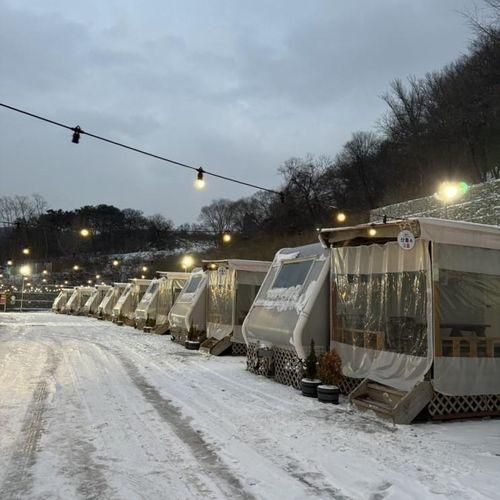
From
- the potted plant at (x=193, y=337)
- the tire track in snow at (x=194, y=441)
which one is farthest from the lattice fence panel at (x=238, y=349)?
the tire track in snow at (x=194, y=441)

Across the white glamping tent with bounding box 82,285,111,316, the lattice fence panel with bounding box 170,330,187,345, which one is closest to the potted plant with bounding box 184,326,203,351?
the lattice fence panel with bounding box 170,330,187,345

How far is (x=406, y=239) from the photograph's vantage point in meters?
7.43

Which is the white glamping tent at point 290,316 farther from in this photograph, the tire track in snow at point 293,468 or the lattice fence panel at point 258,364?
the tire track in snow at point 293,468

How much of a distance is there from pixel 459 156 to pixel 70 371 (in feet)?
96.7

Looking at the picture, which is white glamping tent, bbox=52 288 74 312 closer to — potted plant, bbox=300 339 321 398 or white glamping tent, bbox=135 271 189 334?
white glamping tent, bbox=135 271 189 334

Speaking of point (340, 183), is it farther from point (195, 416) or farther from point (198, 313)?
point (195, 416)

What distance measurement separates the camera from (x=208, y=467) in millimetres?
5086

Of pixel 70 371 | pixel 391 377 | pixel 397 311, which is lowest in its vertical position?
pixel 70 371

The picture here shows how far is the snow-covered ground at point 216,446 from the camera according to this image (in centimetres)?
459

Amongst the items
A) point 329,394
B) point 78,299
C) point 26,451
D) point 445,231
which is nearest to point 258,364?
point 329,394

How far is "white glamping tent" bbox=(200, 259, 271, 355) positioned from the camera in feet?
49.1

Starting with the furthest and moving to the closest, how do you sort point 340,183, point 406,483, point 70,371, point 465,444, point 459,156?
point 340,183 < point 459,156 < point 70,371 < point 465,444 < point 406,483

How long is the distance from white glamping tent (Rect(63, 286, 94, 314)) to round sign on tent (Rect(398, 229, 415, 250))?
43461 mm

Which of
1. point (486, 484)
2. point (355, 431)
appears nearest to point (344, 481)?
point (486, 484)
